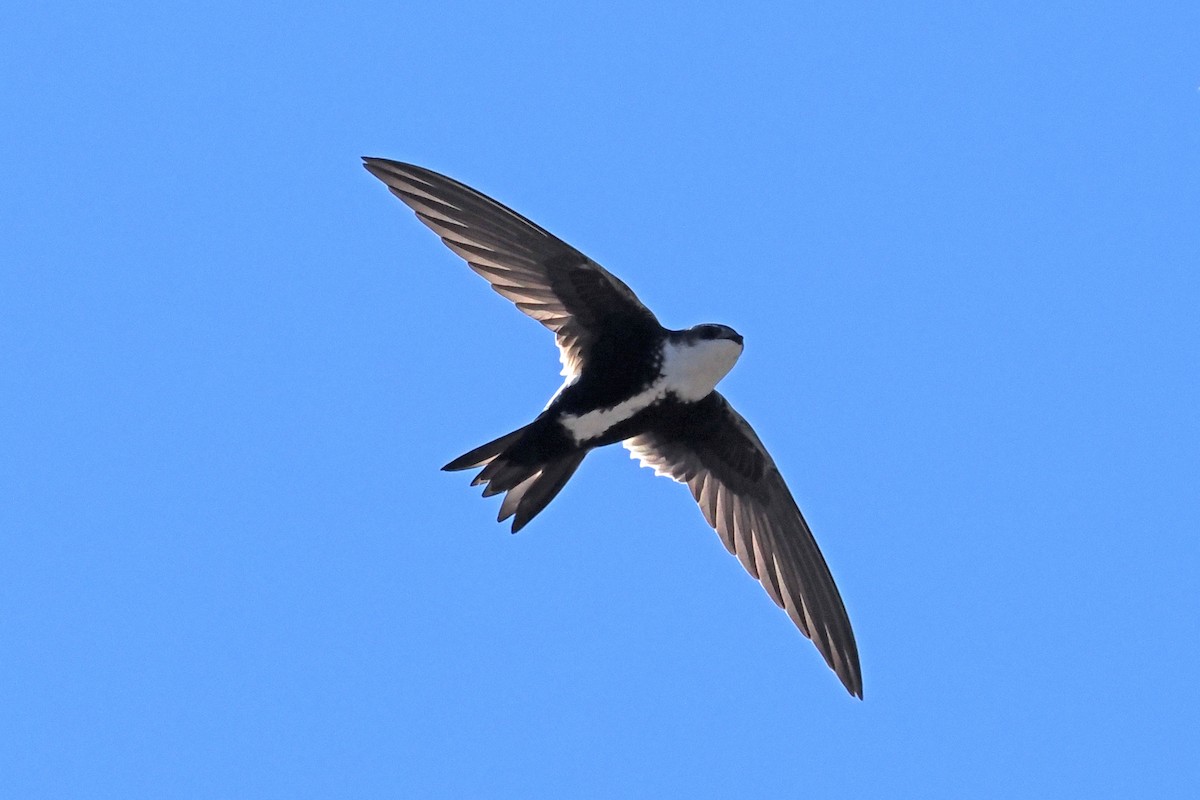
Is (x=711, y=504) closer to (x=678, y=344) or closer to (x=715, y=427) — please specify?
(x=715, y=427)

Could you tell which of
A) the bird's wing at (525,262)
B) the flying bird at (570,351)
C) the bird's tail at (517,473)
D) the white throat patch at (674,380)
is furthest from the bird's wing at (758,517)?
the bird's tail at (517,473)

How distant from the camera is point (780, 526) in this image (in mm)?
9438

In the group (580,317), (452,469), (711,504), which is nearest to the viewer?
(452,469)

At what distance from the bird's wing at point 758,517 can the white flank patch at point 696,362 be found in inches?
23.2

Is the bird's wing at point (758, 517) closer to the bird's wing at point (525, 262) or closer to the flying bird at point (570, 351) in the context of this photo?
the flying bird at point (570, 351)

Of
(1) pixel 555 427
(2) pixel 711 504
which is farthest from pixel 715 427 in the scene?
(1) pixel 555 427

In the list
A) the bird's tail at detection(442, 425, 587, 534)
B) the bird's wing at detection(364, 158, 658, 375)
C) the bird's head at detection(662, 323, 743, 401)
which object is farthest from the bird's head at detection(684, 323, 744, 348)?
the bird's tail at detection(442, 425, 587, 534)

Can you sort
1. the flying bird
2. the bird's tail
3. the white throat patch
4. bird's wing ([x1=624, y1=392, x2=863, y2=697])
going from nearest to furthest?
the bird's tail, the flying bird, the white throat patch, bird's wing ([x1=624, y1=392, x2=863, y2=697])

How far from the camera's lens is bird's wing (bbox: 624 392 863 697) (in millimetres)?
9250

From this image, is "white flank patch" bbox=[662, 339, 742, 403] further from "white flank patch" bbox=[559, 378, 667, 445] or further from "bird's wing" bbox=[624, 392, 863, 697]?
"bird's wing" bbox=[624, 392, 863, 697]

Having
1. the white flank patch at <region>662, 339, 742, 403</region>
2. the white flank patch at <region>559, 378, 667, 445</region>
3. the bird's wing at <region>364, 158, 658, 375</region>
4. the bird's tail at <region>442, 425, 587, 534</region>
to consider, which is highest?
the bird's wing at <region>364, 158, 658, 375</region>

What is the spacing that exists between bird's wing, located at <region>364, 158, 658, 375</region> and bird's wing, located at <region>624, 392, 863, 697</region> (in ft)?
2.34

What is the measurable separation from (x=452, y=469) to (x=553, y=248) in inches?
40.5

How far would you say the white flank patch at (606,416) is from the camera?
27.7ft
